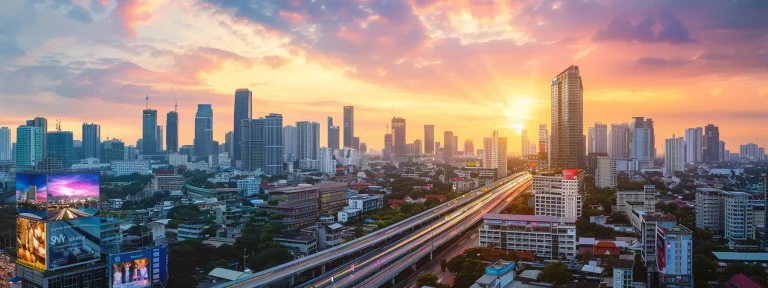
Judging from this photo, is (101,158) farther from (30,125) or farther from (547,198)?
(547,198)

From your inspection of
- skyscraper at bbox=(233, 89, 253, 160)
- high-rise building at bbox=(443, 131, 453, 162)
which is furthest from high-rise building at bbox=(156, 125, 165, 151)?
high-rise building at bbox=(443, 131, 453, 162)

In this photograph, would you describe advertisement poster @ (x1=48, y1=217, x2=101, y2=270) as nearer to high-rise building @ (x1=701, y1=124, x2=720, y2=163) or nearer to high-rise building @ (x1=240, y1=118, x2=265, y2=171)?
high-rise building @ (x1=240, y1=118, x2=265, y2=171)

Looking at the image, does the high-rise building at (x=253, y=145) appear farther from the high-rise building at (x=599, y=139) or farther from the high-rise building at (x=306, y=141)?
the high-rise building at (x=599, y=139)

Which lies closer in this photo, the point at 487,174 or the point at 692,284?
the point at 692,284

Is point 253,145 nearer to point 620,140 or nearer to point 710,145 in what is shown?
point 620,140

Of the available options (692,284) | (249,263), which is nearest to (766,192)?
(692,284)
